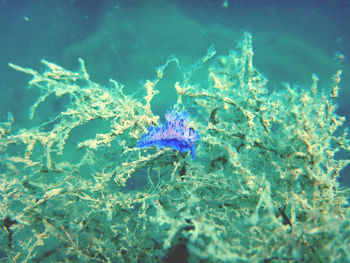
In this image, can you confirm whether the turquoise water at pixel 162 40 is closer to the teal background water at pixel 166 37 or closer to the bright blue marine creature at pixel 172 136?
the teal background water at pixel 166 37

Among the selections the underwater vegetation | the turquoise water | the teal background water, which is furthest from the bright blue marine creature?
the teal background water

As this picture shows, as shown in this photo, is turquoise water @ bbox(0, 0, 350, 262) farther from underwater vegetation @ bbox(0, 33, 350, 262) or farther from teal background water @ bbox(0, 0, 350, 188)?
underwater vegetation @ bbox(0, 33, 350, 262)

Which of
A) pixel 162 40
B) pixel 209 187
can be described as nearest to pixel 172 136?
pixel 209 187

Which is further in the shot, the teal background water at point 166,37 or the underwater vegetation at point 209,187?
the teal background water at point 166,37

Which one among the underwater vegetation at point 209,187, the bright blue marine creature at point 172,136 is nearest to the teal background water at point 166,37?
the underwater vegetation at point 209,187

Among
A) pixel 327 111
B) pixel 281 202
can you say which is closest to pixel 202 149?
pixel 281 202

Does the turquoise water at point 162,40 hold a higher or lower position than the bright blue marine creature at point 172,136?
higher
